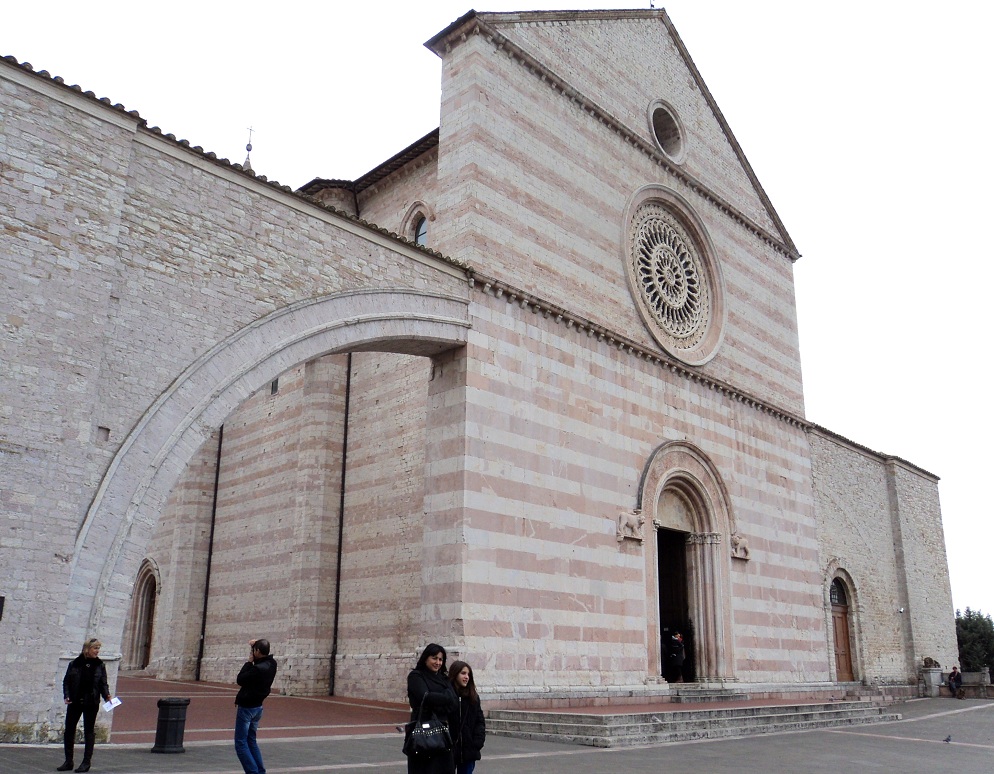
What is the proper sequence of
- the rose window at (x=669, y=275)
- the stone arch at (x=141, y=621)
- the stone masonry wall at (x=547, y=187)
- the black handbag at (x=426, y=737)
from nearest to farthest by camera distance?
the black handbag at (x=426, y=737)
the stone masonry wall at (x=547, y=187)
the rose window at (x=669, y=275)
the stone arch at (x=141, y=621)

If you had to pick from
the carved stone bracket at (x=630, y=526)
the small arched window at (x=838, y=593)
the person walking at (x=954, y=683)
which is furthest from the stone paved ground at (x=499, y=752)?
the person walking at (x=954, y=683)

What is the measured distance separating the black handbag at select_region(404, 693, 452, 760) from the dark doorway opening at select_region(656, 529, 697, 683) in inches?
562

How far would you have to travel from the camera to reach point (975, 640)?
45.8m

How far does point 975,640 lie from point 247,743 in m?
47.5

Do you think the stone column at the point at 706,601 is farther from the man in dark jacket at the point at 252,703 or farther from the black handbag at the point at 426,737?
the black handbag at the point at 426,737

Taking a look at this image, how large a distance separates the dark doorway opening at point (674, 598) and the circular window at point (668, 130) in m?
9.49

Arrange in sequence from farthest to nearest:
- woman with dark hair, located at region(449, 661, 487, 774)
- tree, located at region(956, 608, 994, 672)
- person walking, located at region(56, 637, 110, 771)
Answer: tree, located at region(956, 608, 994, 672) < person walking, located at region(56, 637, 110, 771) < woman with dark hair, located at region(449, 661, 487, 774)

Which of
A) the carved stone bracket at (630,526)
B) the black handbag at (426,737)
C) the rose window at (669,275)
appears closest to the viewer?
the black handbag at (426,737)

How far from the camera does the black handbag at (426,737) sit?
5809 mm

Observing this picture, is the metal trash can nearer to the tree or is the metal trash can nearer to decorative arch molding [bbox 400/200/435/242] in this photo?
decorative arch molding [bbox 400/200/435/242]

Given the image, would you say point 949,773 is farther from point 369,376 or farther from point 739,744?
point 369,376

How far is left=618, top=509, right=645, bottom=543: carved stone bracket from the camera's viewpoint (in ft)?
56.5

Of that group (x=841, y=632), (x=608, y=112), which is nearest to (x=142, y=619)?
(x=608, y=112)

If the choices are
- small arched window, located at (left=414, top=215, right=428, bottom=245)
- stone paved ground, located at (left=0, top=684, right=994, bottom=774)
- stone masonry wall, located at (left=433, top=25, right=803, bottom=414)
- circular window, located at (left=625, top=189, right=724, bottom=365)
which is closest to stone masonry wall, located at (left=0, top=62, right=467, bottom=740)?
stone paved ground, located at (left=0, top=684, right=994, bottom=774)
